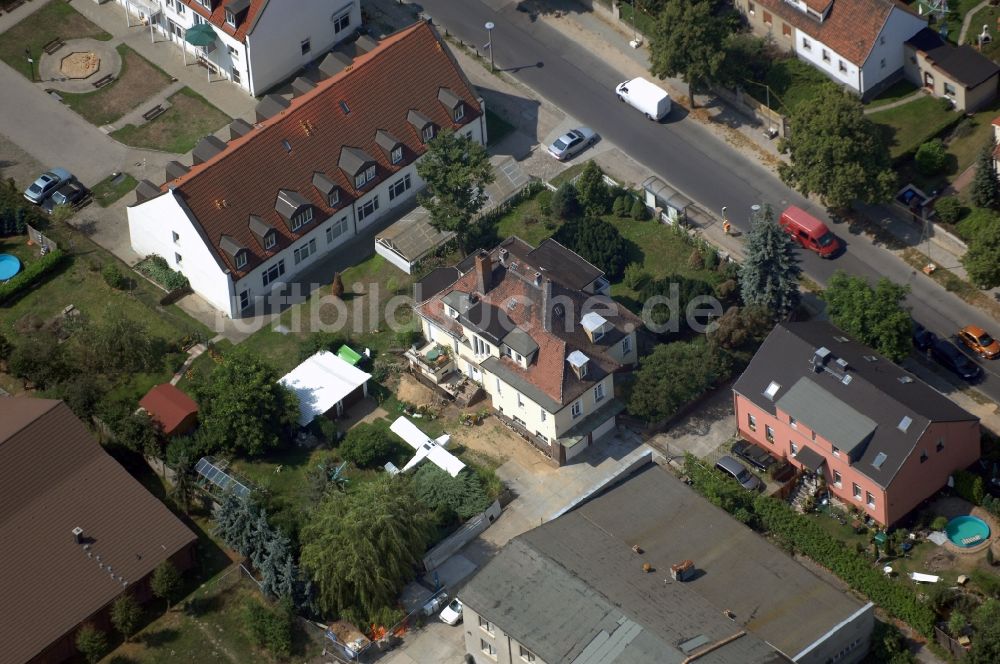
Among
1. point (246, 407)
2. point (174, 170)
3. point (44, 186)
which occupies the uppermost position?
point (174, 170)

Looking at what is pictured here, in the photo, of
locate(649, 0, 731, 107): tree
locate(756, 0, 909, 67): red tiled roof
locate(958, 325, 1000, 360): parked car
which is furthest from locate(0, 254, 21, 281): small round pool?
locate(958, 325, 1000, 360): parked car

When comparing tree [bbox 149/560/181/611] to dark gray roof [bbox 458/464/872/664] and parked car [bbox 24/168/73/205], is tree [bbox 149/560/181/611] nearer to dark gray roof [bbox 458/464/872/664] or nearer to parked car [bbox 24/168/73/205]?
dark gray roof [bbox 458/464/872/664]

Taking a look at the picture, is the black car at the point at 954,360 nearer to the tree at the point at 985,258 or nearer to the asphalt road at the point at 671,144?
the asphalt road at the point at 671,144

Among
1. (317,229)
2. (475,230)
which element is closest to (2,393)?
(317,229)

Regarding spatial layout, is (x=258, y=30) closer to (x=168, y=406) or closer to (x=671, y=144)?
(x=671, y=144)

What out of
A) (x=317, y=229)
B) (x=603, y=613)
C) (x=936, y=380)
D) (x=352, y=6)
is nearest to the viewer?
(x=603, y=613)

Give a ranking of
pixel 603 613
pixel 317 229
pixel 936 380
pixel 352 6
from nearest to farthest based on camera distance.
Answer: pixel 603 613 < pixel 936 380 < pixel 317 229 < pixel 352 6

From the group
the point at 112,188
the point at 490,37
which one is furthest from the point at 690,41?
the point at 112,188

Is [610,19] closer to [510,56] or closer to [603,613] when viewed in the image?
[510,56]
